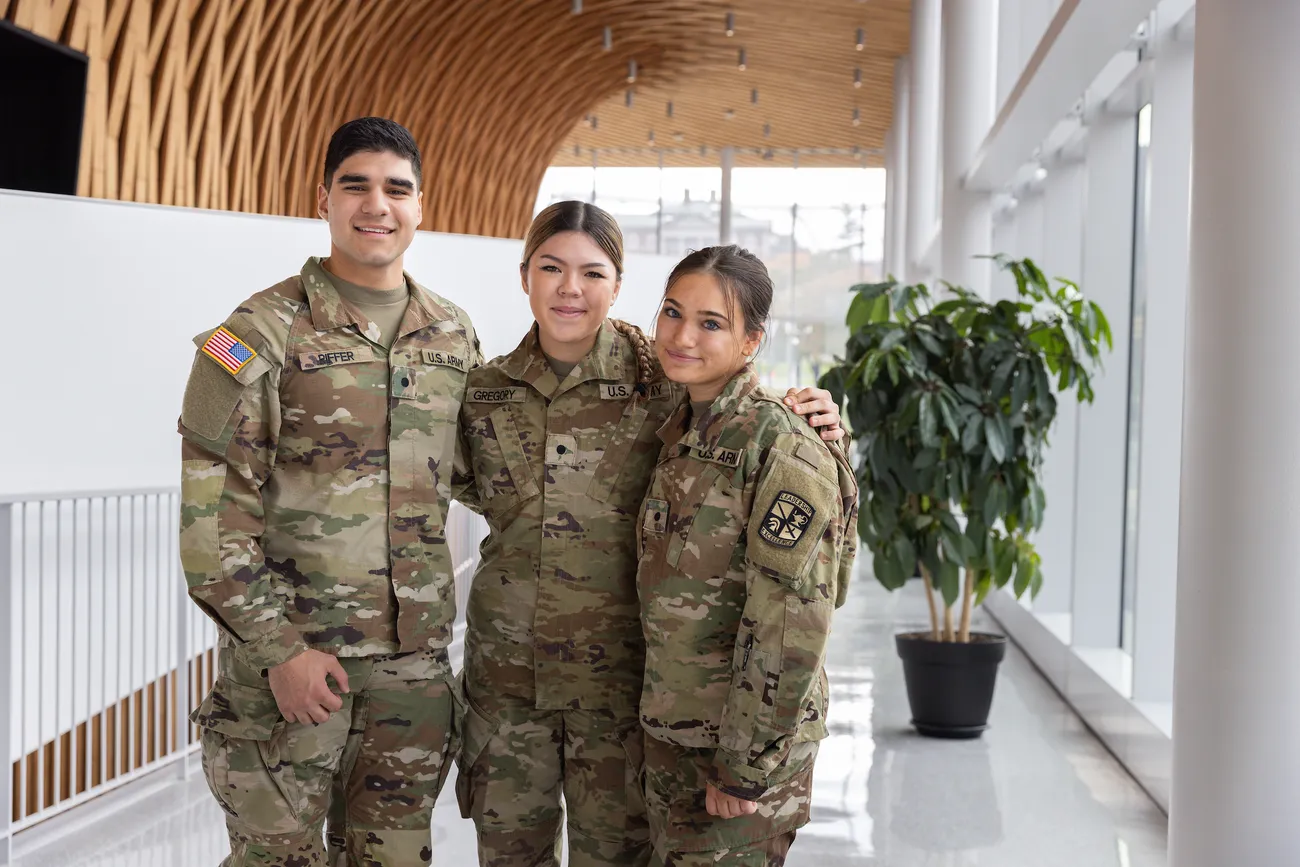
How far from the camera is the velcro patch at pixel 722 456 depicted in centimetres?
219

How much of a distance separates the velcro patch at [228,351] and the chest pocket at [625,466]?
712 mm

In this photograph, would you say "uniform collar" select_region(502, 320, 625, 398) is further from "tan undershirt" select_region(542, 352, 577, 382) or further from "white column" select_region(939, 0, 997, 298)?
"white column" select_region(939, 0, 997, 298)

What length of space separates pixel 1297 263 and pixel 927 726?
3454 millimetres

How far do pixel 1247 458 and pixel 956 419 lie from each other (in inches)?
95.3

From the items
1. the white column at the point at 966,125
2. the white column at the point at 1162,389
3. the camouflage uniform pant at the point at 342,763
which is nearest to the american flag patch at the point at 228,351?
the camouflage uniform pant at the point at 342,763

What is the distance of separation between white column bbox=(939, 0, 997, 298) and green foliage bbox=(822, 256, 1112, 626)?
2737 millimetres

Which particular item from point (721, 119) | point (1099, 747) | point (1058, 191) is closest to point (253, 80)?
point (1058, 191)

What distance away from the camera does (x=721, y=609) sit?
87.4 inches

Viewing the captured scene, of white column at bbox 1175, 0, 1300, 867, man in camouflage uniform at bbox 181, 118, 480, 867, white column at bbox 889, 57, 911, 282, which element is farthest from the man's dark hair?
white column at bbox 889, 57, 911, 282

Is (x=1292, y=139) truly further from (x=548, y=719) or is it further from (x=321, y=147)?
(x=321, y=147)

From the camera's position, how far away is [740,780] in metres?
2.13

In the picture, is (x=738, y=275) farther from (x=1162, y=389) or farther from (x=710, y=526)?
(x=1162, y=389)

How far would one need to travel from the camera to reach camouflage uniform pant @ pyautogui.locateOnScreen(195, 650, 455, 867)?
2273 millimetres

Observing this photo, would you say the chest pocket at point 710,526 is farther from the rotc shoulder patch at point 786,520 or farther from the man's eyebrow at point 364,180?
the man's eyebrow at point 364,180
